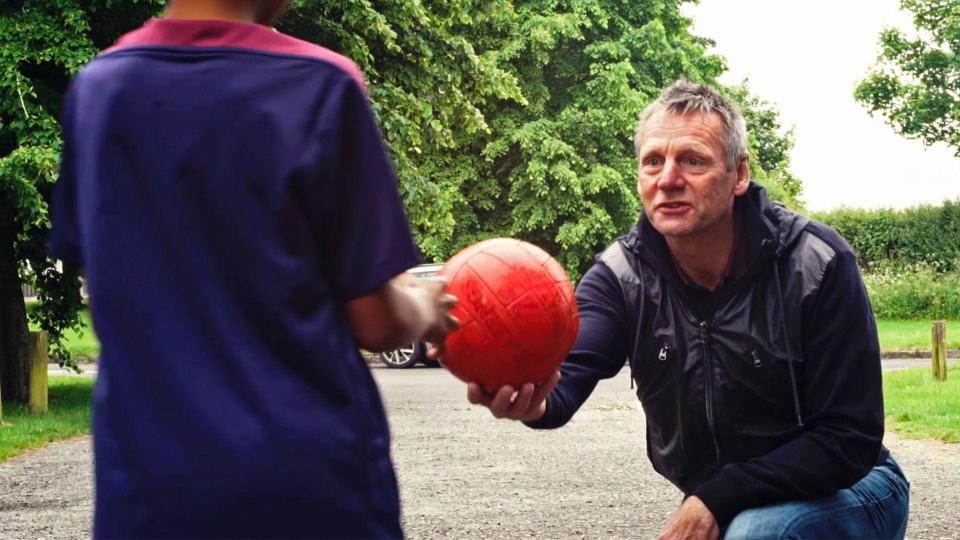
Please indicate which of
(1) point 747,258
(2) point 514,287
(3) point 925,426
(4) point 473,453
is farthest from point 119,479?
(3) point 925,426

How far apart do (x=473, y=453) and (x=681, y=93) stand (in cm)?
935

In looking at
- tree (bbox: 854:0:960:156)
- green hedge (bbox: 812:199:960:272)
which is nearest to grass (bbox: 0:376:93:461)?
green hedge (bbox: 812:199:960:272)

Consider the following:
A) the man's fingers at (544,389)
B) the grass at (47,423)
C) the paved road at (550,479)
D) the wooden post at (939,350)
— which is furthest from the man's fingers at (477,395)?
the wooden post at (939,350)

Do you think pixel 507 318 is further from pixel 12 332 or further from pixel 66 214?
pixel 12 332

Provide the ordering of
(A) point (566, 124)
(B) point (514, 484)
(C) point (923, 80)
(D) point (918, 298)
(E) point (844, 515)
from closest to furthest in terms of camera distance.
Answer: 1. (E) point (844, 515)
2. (B) point (514, 484)
3. (D) point (918, 298)
4. (A) point (566, 124)
5. (C) point (923, 80)

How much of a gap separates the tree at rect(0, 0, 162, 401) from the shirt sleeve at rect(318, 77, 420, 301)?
552 inches

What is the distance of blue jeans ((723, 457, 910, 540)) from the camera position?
382 cm

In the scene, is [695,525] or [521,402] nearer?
[521,402]

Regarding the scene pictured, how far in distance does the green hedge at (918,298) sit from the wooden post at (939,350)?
18600 millimetres

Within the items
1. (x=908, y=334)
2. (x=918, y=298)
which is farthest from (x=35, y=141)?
(x=918, y=298)

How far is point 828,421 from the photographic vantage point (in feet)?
12.6

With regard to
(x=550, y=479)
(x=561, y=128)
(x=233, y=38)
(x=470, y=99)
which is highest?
(x=233, y=38)

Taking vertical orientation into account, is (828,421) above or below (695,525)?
above

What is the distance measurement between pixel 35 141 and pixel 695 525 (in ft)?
45.0
